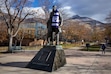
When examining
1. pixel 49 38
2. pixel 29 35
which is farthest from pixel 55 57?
pixel 29 35

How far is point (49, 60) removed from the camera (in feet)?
41.0

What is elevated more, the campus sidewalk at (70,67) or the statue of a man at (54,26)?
the statue of a man at (54,26)

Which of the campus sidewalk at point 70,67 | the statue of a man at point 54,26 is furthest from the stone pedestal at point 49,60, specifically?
the statue of a man at point 54,26

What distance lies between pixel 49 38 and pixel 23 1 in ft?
57.9

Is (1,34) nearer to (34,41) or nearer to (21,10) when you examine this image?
(34,41)

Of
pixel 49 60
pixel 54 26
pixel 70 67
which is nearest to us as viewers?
pixel 49 60

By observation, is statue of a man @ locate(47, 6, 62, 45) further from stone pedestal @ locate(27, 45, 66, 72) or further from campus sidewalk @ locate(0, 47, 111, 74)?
campus sidewalk @ locate(0, 47, 111, 74)

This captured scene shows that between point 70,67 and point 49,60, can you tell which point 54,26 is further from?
point 70,67

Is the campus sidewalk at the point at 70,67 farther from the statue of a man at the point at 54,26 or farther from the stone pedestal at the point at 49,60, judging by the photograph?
the statue of a man at the point at 54,26

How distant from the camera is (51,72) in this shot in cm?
1139

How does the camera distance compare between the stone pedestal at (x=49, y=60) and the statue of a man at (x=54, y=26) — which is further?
the statue of a man at (x=54, y=26)

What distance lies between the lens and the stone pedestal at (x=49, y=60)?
12194mm

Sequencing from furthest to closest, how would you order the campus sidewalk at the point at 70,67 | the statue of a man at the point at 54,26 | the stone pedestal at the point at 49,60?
the statue of a man at the point at 54,26
the stone pedestal at the point at 49,60
the campus sidewalk at the point at 70,67

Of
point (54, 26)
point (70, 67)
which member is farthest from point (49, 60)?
point (54, 26)
